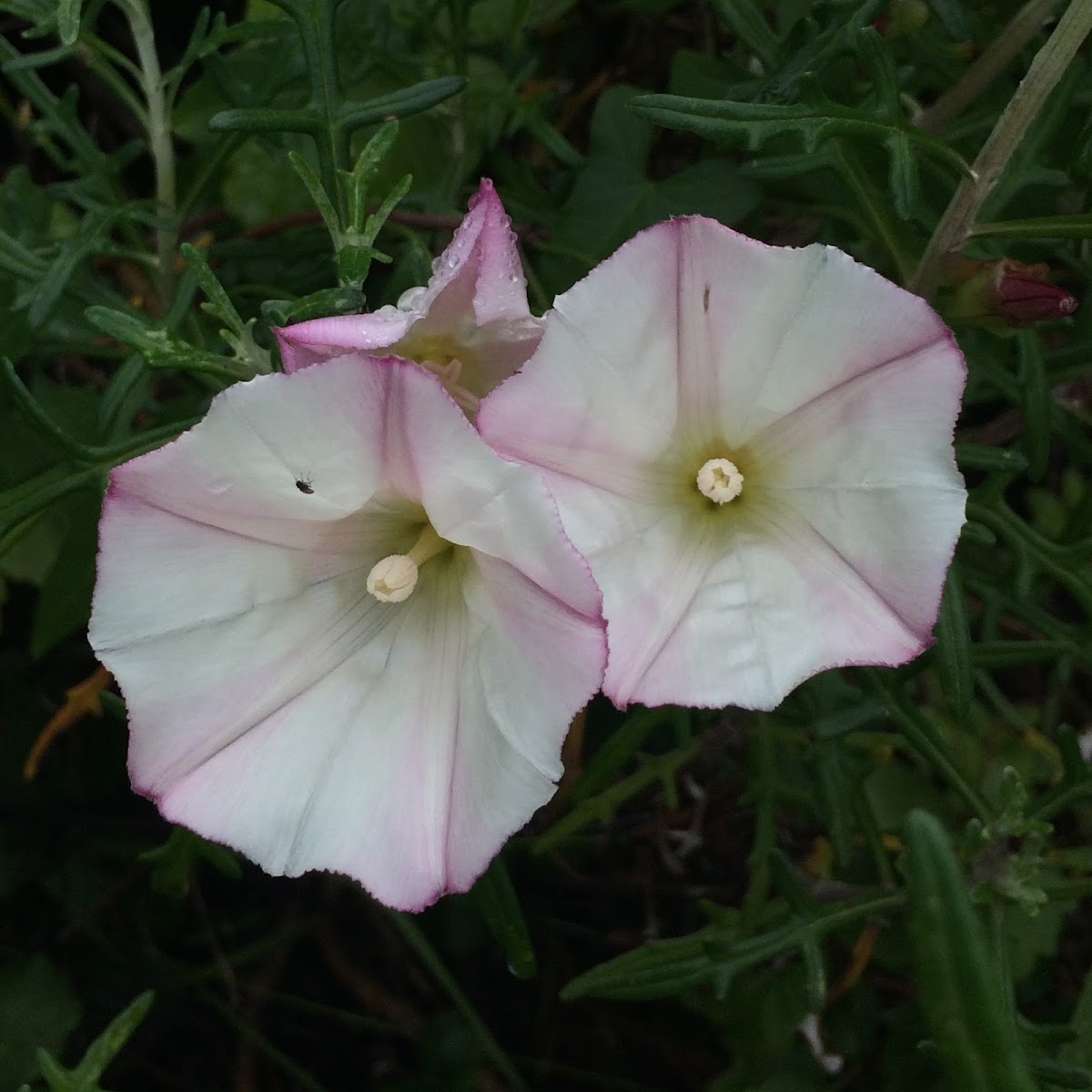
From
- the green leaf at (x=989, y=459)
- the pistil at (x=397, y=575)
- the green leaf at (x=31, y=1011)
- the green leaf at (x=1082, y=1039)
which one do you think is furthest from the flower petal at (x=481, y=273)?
the green leaf at (x=31, y=1011)

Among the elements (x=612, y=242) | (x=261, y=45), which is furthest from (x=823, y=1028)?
(x=261, y=45)

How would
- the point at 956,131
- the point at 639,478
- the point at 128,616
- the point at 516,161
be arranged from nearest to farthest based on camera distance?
1. the point at 128,616
2. the point at 639,478
3. the point at 956,131
4. the point at 516,161

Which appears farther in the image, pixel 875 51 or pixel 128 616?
pixel 875 51

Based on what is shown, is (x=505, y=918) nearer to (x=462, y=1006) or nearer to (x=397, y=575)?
(x=397, y=575)

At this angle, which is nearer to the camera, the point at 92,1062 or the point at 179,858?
the point at 92,1062

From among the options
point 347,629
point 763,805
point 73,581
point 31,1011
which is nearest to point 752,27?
point 347,629

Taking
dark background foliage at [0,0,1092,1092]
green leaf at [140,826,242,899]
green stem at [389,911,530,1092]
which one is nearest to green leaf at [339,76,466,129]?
dark background foliage at [0,0,1092,1092]

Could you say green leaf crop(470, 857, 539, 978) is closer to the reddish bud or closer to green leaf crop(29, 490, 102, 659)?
green leaf crop(29, 490, 102, 659)

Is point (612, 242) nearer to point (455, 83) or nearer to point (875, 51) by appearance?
point (455, 83)
